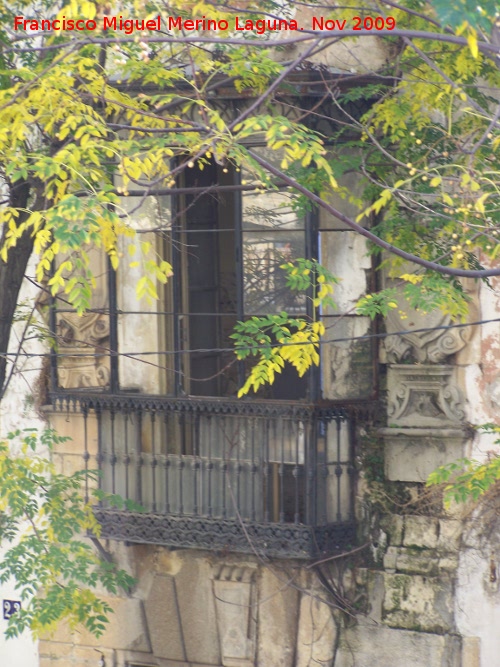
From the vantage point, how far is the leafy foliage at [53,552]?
974 centimetres

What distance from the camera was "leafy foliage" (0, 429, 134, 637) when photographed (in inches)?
→ 384

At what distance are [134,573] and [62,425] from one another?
1.45 metres

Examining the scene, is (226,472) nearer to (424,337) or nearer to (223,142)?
(424,337)

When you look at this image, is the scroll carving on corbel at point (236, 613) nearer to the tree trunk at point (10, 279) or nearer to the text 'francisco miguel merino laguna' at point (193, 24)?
the tree trunk at point (10, 279)

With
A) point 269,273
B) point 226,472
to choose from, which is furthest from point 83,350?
point 269,273

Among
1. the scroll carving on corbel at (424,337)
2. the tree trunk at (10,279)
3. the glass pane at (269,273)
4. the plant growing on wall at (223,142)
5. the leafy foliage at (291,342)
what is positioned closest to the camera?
the plant growing on wall at (223,142)

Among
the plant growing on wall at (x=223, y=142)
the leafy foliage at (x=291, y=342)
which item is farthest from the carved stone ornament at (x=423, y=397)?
the leafy foliage at (x=291, y=342)

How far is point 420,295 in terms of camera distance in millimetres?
8172

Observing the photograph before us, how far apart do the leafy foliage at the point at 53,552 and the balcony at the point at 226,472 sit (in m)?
0.32

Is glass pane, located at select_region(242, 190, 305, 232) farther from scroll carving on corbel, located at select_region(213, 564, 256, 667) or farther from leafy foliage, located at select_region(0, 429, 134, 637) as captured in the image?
scroll carving on corbel, located at select_region(213, 564, 256, 667)

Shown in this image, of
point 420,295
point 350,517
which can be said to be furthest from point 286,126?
point 350,517

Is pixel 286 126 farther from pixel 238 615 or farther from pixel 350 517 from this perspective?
pixel 238 615

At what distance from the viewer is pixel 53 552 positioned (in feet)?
32.1

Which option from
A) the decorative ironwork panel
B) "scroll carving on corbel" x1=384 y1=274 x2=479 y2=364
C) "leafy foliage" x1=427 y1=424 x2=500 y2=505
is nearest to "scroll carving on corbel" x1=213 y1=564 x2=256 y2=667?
the decorative ironwork panel
